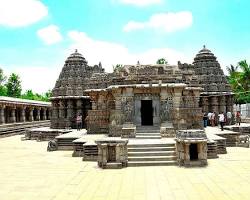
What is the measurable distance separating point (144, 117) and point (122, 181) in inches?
422

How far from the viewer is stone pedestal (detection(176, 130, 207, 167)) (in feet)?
37.1

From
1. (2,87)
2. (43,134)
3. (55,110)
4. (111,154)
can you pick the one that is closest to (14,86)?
(2,87)

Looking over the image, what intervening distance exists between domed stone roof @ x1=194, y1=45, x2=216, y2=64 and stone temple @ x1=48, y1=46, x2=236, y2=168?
209 centimetres

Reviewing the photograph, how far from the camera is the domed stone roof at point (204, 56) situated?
27.2 meters

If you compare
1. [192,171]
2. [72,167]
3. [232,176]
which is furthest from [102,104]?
[232,176]

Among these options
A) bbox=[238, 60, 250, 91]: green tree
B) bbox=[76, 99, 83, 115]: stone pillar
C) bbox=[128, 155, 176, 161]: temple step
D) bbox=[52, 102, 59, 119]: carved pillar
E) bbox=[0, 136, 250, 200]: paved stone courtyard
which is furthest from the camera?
bbox=[238, 60, 250, 91]: green tree

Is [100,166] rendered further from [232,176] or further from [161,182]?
[232,176]

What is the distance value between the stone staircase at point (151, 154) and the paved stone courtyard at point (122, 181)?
1.76 ft

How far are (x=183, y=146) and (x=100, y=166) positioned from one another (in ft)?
10.0

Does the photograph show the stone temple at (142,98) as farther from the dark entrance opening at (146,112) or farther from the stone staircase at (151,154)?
the stone staircase at (151,154)

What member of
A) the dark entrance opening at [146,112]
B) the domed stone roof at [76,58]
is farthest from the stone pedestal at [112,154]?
the domed stone roof at [76,58]

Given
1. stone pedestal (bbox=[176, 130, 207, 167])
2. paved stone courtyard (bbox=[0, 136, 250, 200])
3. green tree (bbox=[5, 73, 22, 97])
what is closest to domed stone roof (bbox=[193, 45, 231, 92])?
paved stone courtyard (bbox=[0, 136, 250, 200])

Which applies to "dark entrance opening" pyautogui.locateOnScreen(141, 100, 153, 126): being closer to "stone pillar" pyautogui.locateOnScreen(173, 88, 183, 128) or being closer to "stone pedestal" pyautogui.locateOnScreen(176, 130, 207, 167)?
"stone pillar" pyautogui.locateOnScreen(173, 88, 183, 128)

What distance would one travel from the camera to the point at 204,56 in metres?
27.2
